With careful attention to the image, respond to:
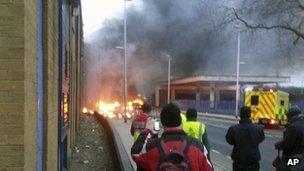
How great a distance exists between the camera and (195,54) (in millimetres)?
65062

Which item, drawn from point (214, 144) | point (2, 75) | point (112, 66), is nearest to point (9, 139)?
point (2, 75)

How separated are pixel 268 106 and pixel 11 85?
2953 cm

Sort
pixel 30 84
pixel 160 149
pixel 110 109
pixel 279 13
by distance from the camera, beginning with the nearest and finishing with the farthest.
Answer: pixel 160 149
pixel 30 84
pixel 279 13
pixel 110 109

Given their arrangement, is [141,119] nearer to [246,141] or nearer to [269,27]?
[246,141]

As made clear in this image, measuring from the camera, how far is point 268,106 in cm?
3253

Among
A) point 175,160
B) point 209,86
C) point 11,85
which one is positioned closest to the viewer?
point 175,160

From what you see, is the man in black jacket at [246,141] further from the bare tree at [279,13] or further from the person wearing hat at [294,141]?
the bare tree at [279,13]

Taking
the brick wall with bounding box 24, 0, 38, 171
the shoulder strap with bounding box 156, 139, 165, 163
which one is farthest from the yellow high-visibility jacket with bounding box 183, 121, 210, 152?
the shoulder strap with bounding box 156, 139, 165, 163

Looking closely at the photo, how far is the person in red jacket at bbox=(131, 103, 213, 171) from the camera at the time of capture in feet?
11.8

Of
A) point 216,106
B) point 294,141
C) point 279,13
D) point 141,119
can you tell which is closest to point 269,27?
point 279,13

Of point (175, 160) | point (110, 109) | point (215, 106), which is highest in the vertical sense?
point (175, 160)

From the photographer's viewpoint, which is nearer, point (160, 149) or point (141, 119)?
point (160, 149)

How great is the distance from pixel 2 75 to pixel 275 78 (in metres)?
60.8

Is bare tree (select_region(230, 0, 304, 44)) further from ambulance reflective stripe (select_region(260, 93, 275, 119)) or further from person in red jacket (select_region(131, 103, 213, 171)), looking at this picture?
person in red jacket (select_region(131, 103, 213, 171))
